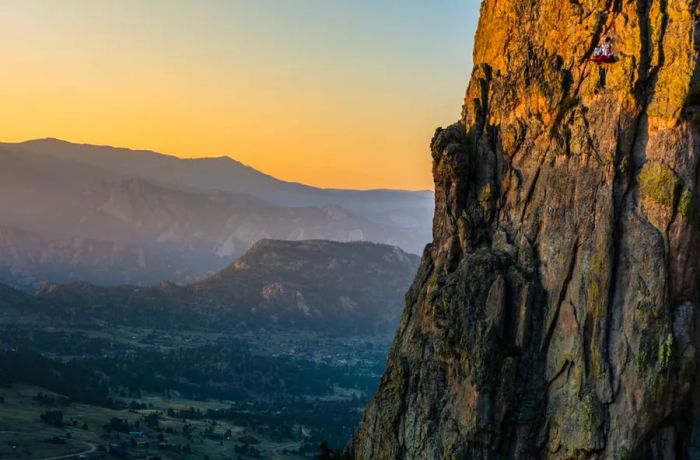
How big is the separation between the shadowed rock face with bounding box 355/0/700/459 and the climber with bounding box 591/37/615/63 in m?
0.50

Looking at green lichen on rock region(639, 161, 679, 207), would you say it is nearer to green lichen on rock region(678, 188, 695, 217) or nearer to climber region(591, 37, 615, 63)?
green lichen on rock region(678, 188, 695, 217)

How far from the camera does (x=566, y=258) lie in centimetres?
6191

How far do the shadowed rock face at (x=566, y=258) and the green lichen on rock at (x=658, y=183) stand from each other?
0.09 meters

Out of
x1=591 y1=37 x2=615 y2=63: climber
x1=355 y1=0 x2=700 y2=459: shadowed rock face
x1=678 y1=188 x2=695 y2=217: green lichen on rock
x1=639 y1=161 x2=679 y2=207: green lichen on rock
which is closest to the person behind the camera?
x1=355 y1=0 x2=700 y2=459: shadowed rock face

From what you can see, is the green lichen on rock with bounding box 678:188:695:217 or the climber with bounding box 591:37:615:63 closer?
the green lichen on rock with bounding box 678:188:695:217

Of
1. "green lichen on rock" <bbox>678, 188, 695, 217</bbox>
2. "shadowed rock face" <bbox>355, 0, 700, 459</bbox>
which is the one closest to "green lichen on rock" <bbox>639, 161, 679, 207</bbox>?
"shadowed rock face" <bbox>355, 0, 700, 459</bbox>

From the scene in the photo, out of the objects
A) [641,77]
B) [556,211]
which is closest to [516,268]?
[556,211]

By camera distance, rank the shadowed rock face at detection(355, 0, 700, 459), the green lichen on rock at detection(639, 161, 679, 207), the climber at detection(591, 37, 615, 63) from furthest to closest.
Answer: the climber at detection(591, 37, 615, 63), the green lichen on rock at detection(639, 161, 679, 207), the shadowed rock face at detection(355, 0, 700, 459)

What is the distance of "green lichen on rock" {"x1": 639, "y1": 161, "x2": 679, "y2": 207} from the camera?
192 ft

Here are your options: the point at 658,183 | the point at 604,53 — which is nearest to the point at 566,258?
the point at 658,183

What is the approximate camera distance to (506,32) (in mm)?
71875

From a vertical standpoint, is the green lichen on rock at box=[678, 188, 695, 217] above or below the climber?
below

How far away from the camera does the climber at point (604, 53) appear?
202ft

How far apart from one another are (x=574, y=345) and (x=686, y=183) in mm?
12708
